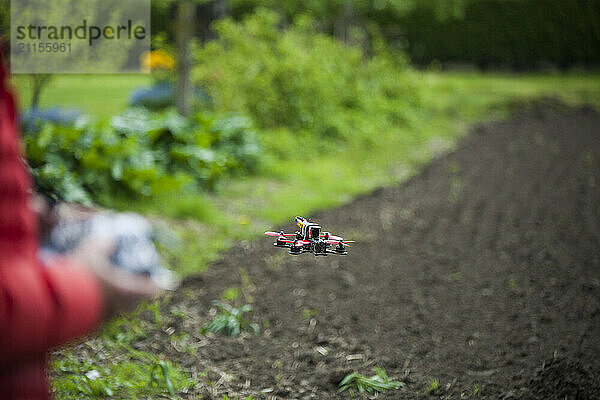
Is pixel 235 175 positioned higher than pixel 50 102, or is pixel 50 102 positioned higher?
pixel 50 102

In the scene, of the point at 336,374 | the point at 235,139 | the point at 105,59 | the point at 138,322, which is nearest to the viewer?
the point at 336,374

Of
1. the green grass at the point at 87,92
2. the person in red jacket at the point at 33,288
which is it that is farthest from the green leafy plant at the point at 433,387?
the green grass at the point at 87,92

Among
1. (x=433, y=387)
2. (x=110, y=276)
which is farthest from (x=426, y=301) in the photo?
(x=110, y=276)

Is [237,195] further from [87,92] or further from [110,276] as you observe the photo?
[110,276]

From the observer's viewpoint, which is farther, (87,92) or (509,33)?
(509,33)

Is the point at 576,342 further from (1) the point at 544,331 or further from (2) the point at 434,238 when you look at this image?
(2) the point at 434,238

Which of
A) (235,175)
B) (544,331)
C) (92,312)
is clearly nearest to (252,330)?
(544,331)
